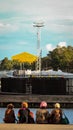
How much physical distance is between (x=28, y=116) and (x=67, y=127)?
9.71 ft

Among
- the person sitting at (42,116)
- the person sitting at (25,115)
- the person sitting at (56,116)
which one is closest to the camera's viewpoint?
the person sitting at (56,116)

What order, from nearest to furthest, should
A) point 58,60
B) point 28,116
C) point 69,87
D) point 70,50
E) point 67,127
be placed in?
Result: point 67,127
point 28,116
point 69,87
point 58,60
point 70,50

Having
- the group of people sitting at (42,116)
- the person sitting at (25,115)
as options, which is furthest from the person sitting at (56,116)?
the person sitting at (25,115)

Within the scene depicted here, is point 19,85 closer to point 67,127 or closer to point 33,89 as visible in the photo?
point 33,89

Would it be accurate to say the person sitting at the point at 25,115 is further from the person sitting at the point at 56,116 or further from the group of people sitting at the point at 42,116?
the person sitting at the point at 56,116

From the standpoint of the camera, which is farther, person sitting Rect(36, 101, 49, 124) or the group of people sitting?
person sitting Rect(36, 101, 49, 124)

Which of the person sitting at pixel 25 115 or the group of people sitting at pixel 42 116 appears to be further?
the person sitting at pixel 25 115

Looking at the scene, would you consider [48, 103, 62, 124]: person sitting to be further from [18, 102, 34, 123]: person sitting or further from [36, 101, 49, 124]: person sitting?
[18, 102, 34, 123]: person sitting

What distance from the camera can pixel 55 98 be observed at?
5703cm

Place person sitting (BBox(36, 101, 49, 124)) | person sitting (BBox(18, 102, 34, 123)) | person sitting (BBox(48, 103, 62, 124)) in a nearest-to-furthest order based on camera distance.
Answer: person sitting (BBox(48, 103, 62, 124)) < person sitting (BBox(36, 101, 49, 124)) < person sitting (BBox(18, 102, 34, 123))

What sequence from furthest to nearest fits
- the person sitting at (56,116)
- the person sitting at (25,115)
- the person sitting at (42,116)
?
the person sitting at (25,115) → the person sitting at (42,116) → the person sitting at (56,116)

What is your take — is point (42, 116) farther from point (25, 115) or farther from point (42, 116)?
point (25, 115)

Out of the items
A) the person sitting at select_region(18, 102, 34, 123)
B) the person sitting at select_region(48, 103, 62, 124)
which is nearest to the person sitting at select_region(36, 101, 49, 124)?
the person sitting at select_region(48, 103, 62, 124)

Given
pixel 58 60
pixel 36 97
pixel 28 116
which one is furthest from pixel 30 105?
pixel 58 60
